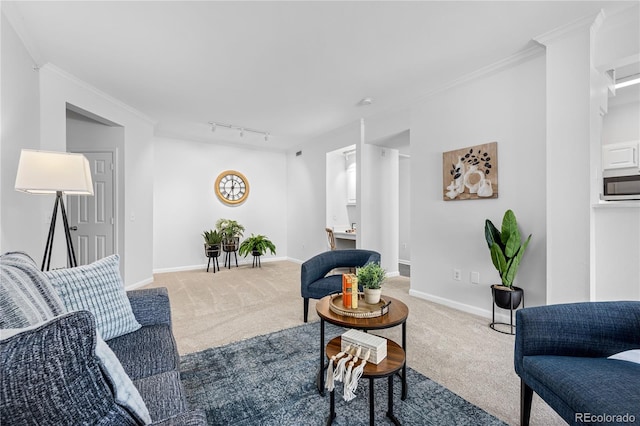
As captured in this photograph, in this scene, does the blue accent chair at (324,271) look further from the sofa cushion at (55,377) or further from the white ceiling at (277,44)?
the sofa cushion at (55,377)

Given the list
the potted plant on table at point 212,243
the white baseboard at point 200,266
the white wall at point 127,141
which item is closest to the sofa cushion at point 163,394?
the white wall at point 127,141

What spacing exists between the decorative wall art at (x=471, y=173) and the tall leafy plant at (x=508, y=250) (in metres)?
0.41

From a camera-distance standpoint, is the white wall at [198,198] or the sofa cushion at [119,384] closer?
the sofa cushion at [119,384]

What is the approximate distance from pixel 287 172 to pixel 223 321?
4.51m

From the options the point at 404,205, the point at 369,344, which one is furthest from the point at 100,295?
the point at 404,205

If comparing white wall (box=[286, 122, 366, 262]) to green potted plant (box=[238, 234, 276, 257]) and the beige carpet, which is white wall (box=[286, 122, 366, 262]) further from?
the beige carpet

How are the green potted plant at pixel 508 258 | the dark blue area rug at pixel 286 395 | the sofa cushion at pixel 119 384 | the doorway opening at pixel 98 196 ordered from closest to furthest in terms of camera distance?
the sofa cushion at pixel 119 384 → the dark blue area rug at pixel 286 395 → the green potted plant at pixel 508 258 → the doorway opening at pixel 98 196

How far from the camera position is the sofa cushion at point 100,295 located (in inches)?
55.2

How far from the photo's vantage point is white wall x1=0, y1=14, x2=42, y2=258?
2.18 m

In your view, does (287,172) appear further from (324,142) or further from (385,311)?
(385,311)

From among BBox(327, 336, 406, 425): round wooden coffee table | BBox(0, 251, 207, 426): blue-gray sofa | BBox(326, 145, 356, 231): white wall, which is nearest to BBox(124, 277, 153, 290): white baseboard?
BBox(326, 145, 356, 231): white wall

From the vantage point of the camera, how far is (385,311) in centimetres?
181

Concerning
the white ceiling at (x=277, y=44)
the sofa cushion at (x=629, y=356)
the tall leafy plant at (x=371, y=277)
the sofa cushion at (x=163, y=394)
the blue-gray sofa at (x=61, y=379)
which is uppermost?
the white ceiling at (x=277, y=44)

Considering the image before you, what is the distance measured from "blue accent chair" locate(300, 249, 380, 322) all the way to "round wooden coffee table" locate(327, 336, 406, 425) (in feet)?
3.67
